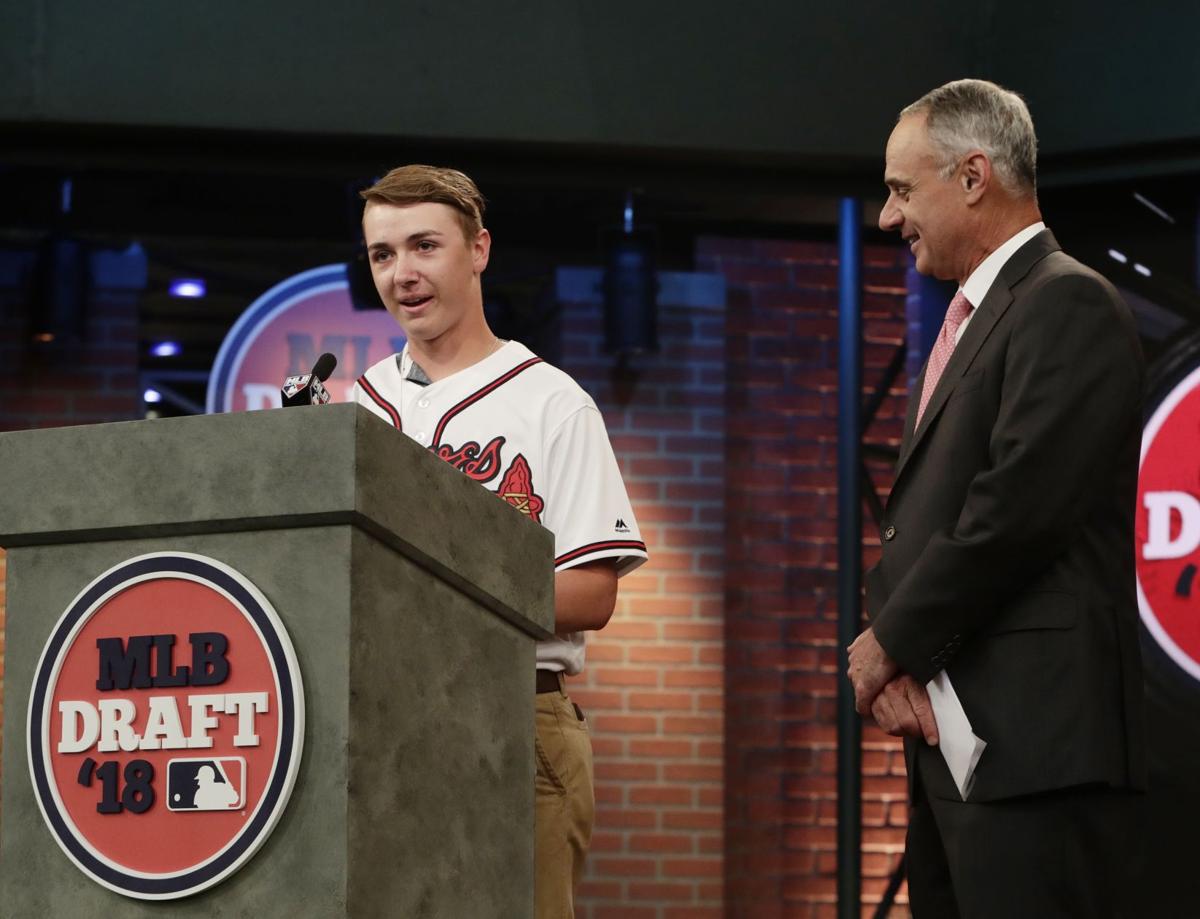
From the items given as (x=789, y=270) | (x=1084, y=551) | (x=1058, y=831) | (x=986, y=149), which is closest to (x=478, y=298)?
(x=986, y=149)

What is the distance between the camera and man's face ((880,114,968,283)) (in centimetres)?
240

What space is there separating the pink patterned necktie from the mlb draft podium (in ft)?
3.56

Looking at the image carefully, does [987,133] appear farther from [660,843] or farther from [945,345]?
[660,843]

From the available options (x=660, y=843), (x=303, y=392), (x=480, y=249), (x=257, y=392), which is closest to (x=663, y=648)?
(x=660, y=843)

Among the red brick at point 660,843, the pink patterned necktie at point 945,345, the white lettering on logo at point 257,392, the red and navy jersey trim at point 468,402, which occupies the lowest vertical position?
the red brick at point 660,843

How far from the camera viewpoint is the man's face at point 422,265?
2490 mm

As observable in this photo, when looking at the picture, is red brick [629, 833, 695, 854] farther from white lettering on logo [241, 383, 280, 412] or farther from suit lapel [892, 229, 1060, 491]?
suit lapel [892, 229, 1060, 491]

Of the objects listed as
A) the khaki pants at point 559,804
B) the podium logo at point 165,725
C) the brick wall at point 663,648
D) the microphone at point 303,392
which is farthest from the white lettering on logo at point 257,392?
the podium logo at point 165,725

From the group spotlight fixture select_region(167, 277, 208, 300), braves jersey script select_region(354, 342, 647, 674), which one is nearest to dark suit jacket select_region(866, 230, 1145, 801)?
braves jersey script select_region(354, 342, 647, 674)

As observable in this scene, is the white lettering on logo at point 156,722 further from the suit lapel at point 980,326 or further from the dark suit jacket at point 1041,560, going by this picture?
the suit lapel at point 980,326

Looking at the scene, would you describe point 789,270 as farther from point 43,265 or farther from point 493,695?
point 493,695

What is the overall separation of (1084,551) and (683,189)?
3.04m

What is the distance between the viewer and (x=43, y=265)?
213 inches

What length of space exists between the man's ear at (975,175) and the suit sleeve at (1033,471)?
8.7 inches
